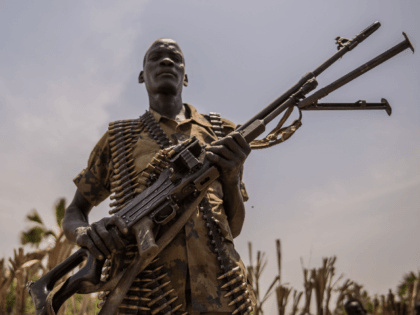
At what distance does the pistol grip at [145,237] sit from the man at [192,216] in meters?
0.11

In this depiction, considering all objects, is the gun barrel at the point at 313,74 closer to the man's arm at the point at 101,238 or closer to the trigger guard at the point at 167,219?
the trigger guard at the point at 167,219

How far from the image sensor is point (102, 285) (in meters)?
2.33

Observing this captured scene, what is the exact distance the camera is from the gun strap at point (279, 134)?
3.22 m

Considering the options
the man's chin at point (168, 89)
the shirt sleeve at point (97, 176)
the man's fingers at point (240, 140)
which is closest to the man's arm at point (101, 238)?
the shirt sleeve at point (97, 176)

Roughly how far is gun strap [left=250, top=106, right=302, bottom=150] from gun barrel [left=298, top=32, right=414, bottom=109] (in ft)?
0.57

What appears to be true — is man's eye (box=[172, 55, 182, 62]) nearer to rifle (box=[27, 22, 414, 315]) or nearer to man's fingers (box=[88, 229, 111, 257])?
rifle (box=[27, 22, 414, 315])

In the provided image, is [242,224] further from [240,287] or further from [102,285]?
[102,285]

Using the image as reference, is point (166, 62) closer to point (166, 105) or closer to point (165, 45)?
point (165, 45)

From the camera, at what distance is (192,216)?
8.66 feet

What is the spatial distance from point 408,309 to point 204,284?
1064cm

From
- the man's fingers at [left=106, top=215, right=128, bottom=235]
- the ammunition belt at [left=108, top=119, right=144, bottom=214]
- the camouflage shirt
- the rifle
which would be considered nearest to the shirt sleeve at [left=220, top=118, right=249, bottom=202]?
the camouflage shirt

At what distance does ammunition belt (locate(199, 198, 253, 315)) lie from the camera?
2436 millimetres

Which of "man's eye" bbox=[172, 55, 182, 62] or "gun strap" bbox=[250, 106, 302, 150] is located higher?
"man's eye" bbox=[172, 55, 182, 62]

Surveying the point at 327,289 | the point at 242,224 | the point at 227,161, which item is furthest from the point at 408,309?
the point at 227,161
